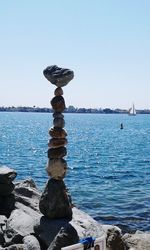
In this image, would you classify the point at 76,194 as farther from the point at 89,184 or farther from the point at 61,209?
the point at 61,209

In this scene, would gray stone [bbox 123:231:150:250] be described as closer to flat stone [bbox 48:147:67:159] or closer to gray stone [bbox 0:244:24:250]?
flat stone [bbox 48:147:67:159]

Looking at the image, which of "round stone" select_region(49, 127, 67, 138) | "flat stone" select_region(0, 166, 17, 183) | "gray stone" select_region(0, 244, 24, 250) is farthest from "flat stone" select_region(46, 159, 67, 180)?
"gray stone" select_region(0, 244, 24, 250)

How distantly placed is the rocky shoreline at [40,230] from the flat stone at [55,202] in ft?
0.56

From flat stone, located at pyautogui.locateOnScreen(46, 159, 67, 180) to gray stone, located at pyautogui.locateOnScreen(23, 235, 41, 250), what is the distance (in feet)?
6.36

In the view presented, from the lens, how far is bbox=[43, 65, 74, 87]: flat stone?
14930mm

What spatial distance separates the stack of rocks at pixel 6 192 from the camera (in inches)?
655

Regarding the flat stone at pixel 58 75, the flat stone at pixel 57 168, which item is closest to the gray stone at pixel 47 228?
the flat stone at pixel 57 168

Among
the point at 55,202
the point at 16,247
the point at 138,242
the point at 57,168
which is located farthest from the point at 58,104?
the point at 138,242

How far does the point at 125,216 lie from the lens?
25.3m

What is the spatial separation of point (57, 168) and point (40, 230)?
181 cm

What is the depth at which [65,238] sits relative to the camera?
13.0 meters

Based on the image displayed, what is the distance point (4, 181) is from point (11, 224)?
7.61 feet

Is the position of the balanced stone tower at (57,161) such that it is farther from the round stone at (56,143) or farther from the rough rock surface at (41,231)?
the rough rock surface at (41,231)

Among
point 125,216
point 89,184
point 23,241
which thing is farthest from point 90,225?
point 89,184
